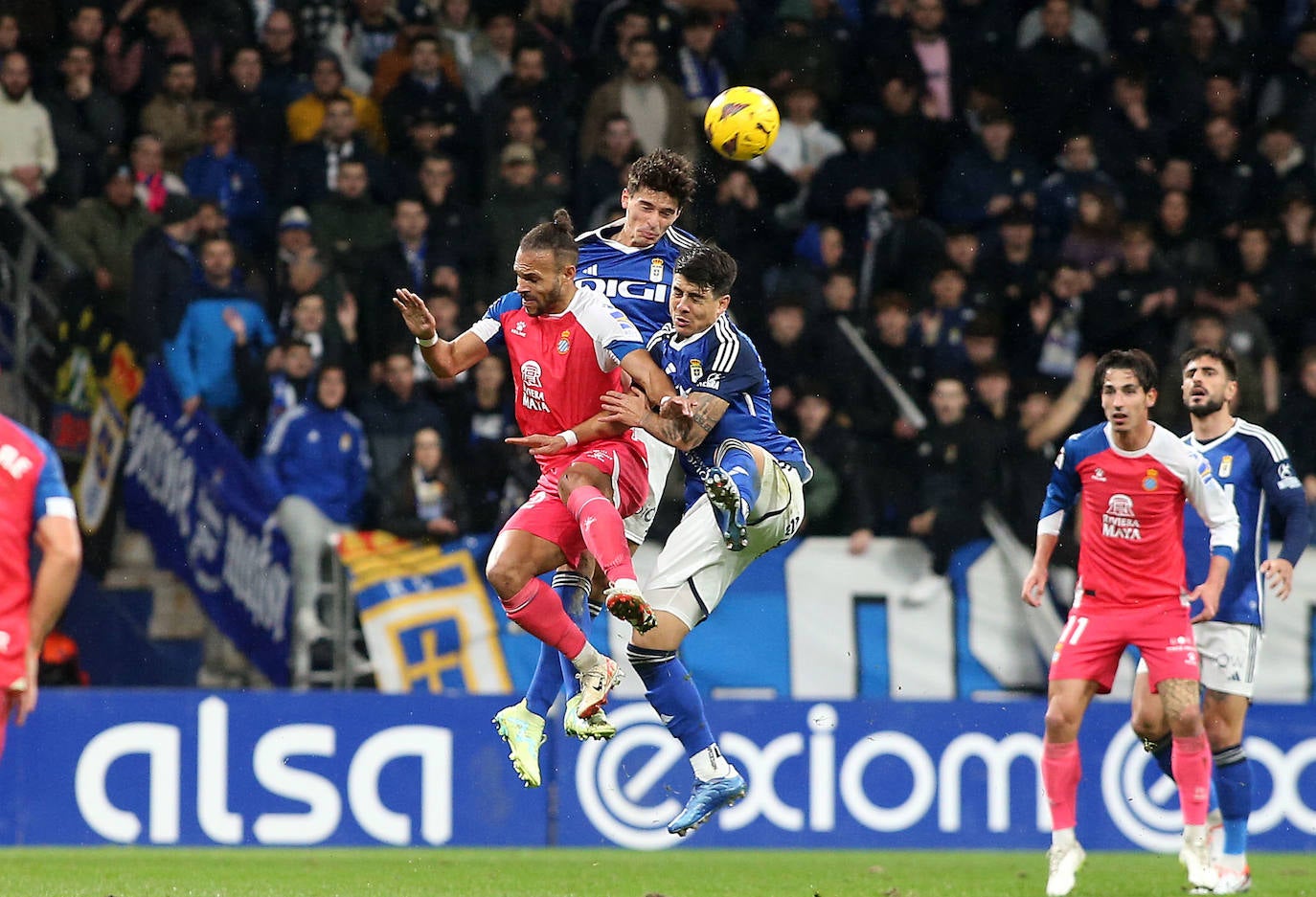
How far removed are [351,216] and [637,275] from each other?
5.62 metres

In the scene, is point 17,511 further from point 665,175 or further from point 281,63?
point 281,63

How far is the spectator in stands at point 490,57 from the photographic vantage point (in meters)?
14.6

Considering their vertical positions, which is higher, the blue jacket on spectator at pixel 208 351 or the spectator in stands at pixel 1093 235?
the spectator in stands at pixel 1093 235

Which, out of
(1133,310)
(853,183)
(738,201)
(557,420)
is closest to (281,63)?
(738,201)

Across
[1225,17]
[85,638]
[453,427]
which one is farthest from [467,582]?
[1225,17]

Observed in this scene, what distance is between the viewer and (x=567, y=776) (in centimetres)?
1250

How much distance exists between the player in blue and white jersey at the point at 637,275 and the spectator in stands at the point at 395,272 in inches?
187

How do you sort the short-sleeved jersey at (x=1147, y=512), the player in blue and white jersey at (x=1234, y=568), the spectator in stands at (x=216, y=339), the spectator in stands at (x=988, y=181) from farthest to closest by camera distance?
the spectator in stands at (x=988, y=181)
the spectator in stands at (x=216, y=339)
the player in blue and white jersey at (x=1234, y=568)
the short-sleeved jersey at (x=1147, y=512)

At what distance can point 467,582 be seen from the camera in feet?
39.4

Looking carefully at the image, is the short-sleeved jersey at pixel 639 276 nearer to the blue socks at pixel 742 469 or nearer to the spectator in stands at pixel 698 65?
the blue socks at pixel 742 469

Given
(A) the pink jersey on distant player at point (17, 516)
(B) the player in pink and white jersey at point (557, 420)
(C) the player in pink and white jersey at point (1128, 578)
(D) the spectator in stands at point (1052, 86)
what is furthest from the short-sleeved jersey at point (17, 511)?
(D) the spectator in stands at point (1052, 86)

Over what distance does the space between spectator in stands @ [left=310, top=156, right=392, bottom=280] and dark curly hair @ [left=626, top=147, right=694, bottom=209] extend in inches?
220

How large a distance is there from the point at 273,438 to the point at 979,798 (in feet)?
16.9

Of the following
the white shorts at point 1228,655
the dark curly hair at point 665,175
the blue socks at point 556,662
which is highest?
the dark curly hair at point 665,175
